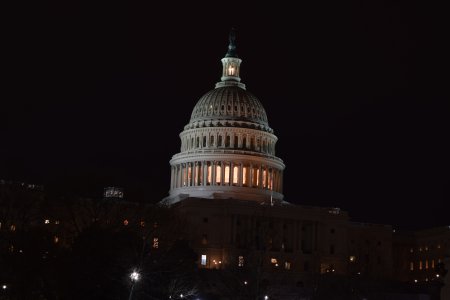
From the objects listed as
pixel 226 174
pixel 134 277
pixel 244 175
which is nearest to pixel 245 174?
pixel 244 175

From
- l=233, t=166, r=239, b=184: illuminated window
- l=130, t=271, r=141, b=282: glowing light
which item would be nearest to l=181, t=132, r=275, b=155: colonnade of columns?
l=233, t=166, r=239, b=184: illuminated window

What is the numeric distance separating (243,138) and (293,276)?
35.2 metres

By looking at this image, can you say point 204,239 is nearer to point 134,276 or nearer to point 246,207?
point 246,207

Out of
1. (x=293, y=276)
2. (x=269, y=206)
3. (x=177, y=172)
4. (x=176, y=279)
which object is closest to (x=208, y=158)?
(x=177, y=172)

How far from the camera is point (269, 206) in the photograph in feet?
456

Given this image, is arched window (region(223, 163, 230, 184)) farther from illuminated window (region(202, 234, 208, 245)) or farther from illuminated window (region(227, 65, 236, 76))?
illuminated window (region(227, 65, 236, 76))

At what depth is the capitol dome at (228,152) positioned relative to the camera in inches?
6068

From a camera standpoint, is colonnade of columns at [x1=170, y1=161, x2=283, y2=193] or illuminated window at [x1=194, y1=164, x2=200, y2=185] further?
illuminated window at [x1=194, y1=164, x2=200, y2=185]

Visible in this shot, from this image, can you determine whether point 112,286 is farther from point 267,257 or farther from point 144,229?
point 267,257

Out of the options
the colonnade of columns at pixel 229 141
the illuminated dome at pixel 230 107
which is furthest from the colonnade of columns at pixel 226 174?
the illuminated dome at pixel 230 107

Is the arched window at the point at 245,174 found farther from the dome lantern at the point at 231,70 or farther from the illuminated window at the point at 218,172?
the dome lantern at the point at 231,70

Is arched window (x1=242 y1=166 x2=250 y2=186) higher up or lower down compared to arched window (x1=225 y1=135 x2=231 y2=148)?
lower down

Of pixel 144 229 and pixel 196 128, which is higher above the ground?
pixel 196 128

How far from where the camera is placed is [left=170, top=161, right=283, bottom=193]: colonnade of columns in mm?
154500
